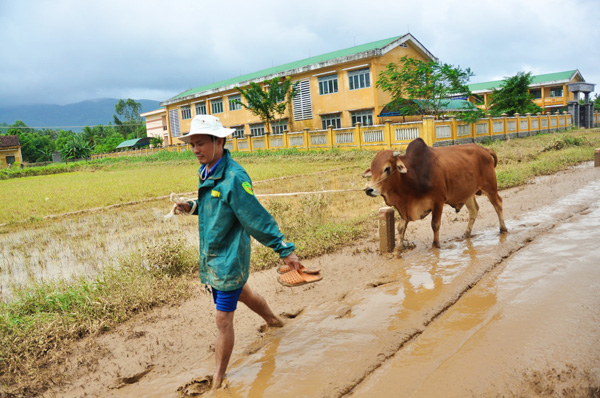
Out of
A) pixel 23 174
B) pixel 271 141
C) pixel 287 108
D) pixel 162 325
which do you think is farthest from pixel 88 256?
pixel 23 174

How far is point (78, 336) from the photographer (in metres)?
3.93

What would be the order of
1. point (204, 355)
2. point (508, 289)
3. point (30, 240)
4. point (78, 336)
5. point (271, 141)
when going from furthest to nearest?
point (271, 141)
point (30, 240)
point (508, 289)
point (78, 336)
point (204, 355)

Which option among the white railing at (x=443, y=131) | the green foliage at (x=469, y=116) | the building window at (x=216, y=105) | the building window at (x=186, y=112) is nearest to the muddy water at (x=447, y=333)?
the white railing at (x=443, y=131)

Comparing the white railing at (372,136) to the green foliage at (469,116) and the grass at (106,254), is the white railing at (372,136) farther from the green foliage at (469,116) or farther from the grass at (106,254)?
the grass at (106,254)

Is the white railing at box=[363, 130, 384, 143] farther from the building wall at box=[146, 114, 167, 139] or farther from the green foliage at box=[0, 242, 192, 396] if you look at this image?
the building wall at box=[146, 114, 167, 139]

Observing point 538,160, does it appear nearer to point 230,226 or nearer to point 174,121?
point 230,226

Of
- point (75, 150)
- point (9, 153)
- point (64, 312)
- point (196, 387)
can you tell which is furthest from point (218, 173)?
point (9, 153)

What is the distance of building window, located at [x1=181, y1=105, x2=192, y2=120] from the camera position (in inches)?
1572

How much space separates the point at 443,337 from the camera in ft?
11.1

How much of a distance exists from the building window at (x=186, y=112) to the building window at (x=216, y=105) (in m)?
3.45

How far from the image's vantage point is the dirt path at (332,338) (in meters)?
2.91

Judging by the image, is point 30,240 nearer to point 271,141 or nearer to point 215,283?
point 215,283

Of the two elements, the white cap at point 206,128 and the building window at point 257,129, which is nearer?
the white cap at point 206,128

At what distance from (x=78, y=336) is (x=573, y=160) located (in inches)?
572
